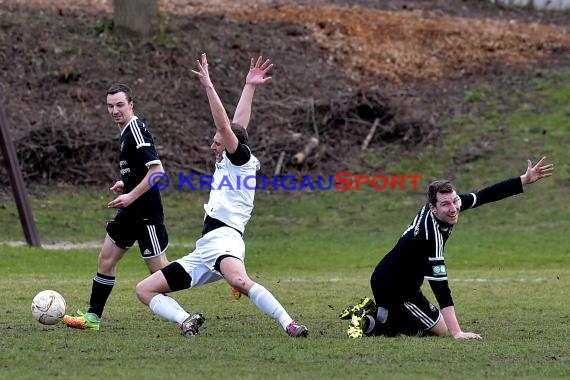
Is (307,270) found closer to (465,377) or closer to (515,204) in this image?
(515,204)

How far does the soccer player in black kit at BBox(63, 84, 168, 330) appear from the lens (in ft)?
33.1

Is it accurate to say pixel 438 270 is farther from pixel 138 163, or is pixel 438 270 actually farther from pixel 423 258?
pixel 138 163

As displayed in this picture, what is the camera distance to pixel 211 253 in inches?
370

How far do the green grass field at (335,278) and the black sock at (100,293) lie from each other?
9.6 inches

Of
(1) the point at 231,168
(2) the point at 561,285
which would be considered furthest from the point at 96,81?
(1) the point at 231,168

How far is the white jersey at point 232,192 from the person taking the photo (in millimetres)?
9469

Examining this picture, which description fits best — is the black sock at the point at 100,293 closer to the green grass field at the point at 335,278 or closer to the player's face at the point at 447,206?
the green grass field at the point at 335,278

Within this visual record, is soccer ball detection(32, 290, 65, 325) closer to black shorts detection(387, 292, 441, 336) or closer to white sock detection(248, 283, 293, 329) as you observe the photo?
white sock detection(248, 283, 293, 329)

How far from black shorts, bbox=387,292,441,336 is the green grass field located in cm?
27

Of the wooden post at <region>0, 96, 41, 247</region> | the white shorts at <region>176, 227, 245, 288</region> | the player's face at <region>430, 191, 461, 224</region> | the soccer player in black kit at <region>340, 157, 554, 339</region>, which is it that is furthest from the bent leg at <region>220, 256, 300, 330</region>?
the wooden post at <region>0, 96, 41, 247</region>

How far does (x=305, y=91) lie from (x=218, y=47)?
270cm

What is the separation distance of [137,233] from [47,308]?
3.48 ft

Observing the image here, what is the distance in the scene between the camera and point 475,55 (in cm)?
2817

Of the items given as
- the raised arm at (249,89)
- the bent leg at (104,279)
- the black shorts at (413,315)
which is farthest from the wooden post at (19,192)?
the black shorts at (413,315)
